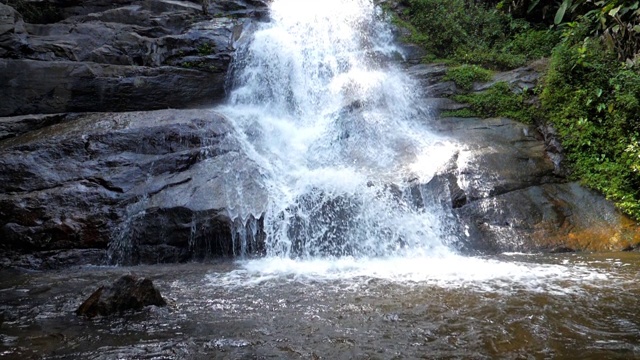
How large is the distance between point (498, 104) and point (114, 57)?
10.8 metres

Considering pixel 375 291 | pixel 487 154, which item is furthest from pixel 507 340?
pixel 487 154

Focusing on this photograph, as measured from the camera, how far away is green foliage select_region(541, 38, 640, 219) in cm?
842

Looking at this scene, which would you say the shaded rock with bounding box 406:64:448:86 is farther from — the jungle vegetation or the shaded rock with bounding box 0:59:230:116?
the shaded rock with bounding box 0:59:230:116

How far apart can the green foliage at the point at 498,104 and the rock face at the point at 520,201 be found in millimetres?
518

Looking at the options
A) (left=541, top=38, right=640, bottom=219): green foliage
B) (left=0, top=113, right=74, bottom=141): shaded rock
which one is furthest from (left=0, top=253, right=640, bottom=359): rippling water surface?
(left=0, top=113, right=74, bottom=141): shaded rock

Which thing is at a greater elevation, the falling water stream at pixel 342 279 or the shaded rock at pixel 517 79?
the shaded rock at pixel 517 79

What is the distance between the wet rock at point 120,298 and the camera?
14.8 feet

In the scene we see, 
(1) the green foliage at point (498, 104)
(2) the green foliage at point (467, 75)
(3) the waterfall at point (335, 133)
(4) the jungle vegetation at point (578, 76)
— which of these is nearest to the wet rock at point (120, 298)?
(3) the waterfall at point (335, 133)

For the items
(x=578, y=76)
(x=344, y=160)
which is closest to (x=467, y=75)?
(x=578, y=76)

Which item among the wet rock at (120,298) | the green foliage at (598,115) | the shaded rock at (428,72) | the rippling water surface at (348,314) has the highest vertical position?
the shaded rock at (428,72)

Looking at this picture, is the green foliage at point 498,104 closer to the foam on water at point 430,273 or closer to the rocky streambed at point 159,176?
the rocky streambed at point 159,176

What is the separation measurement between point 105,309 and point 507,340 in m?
4.10

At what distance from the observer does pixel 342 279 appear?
6059mm

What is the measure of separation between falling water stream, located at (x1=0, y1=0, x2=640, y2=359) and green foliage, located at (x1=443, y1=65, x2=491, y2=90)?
3.68 ft
